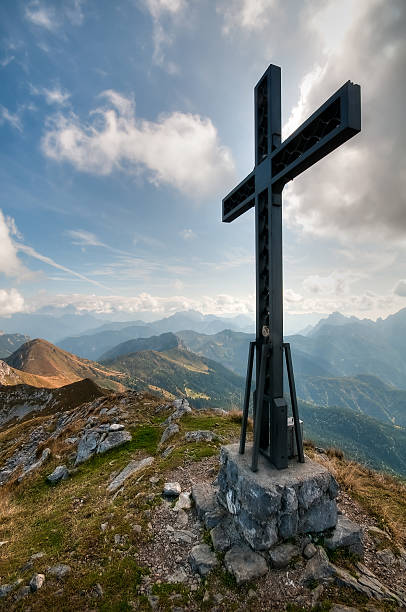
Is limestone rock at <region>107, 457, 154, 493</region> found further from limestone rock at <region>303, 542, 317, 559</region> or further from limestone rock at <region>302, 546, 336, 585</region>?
limestone rock at <region>302, 546, 336, 585</region>

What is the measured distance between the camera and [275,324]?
7023mm

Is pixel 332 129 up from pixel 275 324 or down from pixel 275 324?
up

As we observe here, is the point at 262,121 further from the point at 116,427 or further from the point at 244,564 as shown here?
the point at 116,427

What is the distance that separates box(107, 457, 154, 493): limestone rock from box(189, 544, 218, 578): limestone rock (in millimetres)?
4734

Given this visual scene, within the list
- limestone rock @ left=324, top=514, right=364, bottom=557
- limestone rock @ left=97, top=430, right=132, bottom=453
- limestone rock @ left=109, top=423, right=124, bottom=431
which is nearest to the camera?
limestone rock @ left=324, top=514, right=364, bottom=557

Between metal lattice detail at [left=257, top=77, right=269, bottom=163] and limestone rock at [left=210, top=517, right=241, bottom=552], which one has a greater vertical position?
metal lattice detail at [left=257, top=77, right=269, bottom=163]

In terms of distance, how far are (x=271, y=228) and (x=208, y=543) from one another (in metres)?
8.24

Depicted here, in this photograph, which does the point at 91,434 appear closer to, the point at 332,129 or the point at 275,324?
the point at 275,324

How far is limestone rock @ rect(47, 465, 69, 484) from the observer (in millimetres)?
11934

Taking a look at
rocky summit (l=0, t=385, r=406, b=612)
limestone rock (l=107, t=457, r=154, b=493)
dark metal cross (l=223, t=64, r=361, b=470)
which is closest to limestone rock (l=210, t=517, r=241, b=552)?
rocky summit (l=0, t=385, r=406, b=612)

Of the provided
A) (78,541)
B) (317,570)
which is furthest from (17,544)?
(317,570)

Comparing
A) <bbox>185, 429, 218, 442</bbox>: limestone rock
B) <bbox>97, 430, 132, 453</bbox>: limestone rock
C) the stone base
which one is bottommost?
<bbox>97, 430, 132, 453</bbox>: limestone rock

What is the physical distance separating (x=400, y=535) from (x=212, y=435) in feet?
25.4

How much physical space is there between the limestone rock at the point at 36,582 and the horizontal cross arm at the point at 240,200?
10.7m
